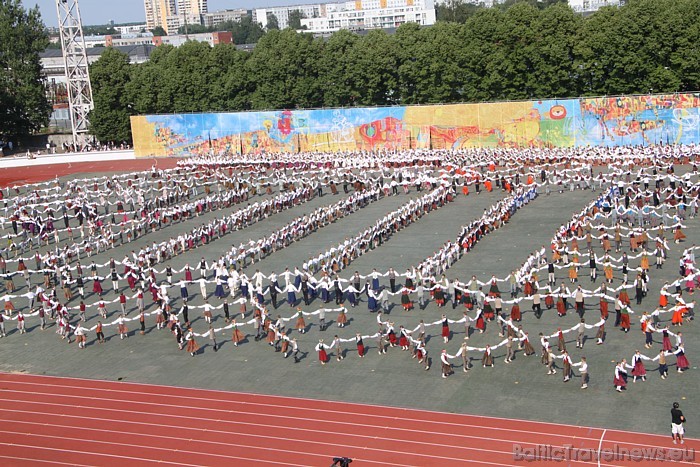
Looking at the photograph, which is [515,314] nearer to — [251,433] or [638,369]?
[638,369]

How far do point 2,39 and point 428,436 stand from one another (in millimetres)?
76150

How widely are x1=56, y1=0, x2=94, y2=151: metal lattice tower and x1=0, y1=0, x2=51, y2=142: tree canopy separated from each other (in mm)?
4851

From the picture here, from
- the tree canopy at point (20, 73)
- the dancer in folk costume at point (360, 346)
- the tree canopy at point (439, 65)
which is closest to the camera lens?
the dancer in folk costume at point (360, 346)

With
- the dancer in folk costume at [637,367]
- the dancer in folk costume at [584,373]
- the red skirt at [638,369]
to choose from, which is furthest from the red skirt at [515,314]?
the red skirt at [638,369]

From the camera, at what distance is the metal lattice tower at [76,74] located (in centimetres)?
7650

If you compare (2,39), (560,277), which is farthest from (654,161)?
(2,39)

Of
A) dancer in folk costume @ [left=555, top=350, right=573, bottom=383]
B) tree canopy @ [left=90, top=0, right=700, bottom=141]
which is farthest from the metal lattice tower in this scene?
dancer in folk costume @ [left=555, top=350, right=573, bottom=383]

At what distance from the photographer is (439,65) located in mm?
68375

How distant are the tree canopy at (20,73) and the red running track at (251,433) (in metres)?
63.8

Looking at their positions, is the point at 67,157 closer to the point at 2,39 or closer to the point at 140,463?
the point at 2,39

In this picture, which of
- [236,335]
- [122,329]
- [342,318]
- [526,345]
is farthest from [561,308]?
[122,329]

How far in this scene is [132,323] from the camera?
2961 centimetres

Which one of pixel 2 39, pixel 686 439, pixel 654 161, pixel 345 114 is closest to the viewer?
pixel 686 439

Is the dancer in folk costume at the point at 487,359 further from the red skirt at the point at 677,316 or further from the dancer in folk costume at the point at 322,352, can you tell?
the red skirt at the point at 677,316
